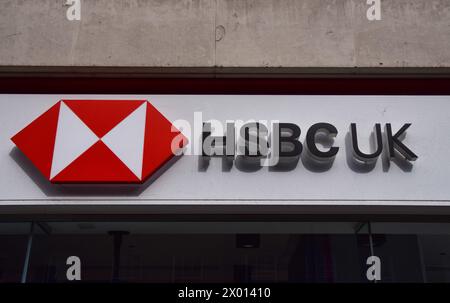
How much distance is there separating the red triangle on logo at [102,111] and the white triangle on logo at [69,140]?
0.24ft

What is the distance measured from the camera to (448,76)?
789 centimetres

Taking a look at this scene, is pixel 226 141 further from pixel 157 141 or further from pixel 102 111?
pixel 102 111

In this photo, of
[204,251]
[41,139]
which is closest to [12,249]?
[41,139]

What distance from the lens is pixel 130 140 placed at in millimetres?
7438

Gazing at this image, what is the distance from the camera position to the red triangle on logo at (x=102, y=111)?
7.51 meters

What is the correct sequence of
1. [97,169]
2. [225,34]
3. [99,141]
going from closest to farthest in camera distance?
1. [97,169]
2. [99,141]
3. [225,34]

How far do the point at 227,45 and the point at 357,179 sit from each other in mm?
2395

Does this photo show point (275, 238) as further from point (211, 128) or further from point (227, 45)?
point (227, 45)

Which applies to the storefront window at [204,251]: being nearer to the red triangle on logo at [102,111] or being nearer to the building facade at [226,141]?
the building facade at [226,141]

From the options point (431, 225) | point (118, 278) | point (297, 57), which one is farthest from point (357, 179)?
point (118, 278)

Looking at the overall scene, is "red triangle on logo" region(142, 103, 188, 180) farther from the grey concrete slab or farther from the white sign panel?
the grey concrete slab

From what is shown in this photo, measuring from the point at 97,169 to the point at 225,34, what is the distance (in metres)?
2.42

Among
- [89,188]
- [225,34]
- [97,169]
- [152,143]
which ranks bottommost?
[89,188]

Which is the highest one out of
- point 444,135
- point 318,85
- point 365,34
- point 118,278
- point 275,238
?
point 365,34
